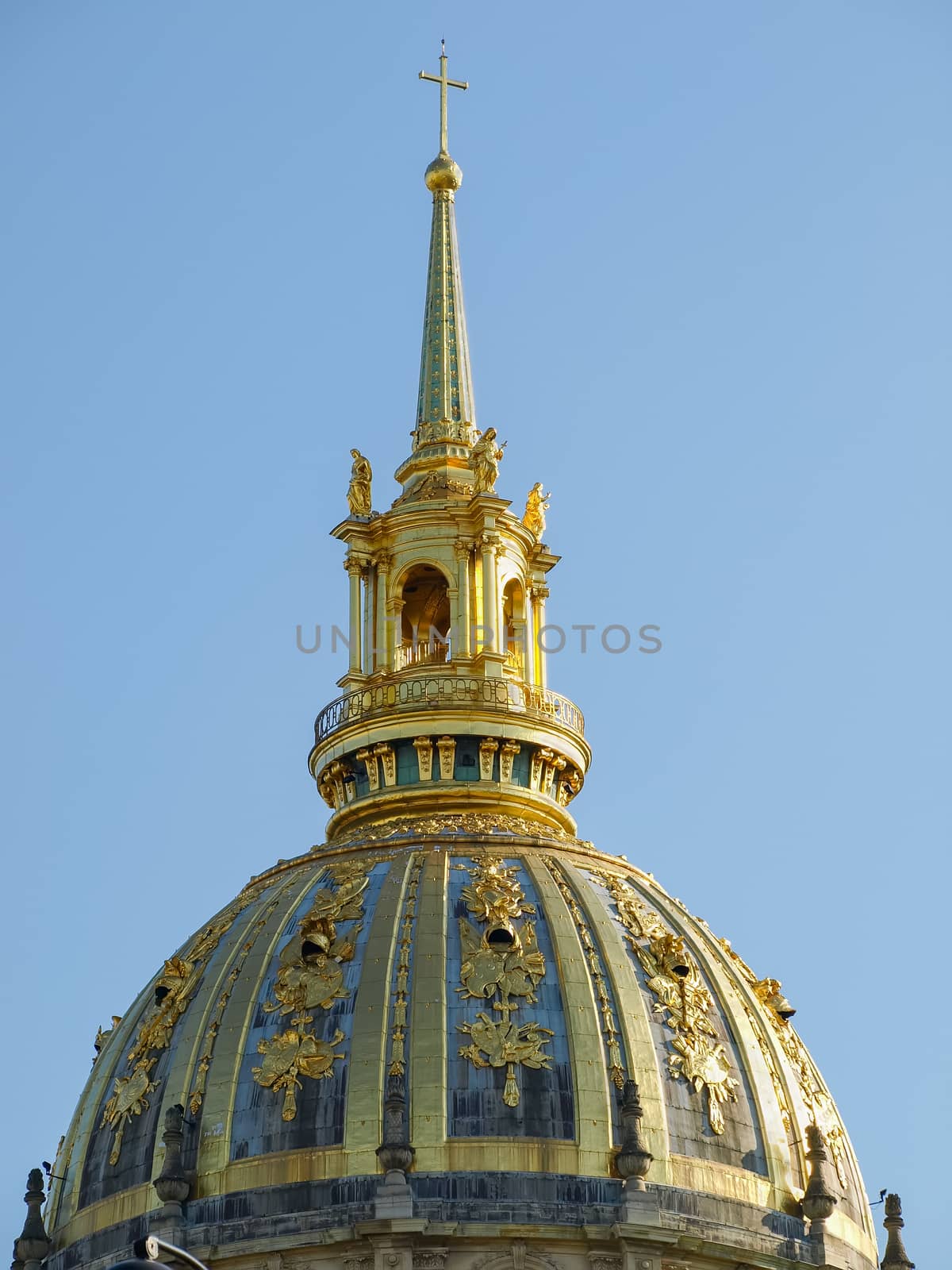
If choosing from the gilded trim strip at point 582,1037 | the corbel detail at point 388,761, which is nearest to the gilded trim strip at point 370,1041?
the gilded trim strip at point 582,1037

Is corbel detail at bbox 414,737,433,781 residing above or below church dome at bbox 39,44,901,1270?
above

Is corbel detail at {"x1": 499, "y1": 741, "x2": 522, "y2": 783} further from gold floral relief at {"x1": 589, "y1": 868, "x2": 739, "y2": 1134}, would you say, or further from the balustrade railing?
gold floral relief at {"x1": 589, "y1": 868, "x2": 739, "y2": 1134}

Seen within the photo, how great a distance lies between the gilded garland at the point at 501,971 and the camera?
66.8 metres

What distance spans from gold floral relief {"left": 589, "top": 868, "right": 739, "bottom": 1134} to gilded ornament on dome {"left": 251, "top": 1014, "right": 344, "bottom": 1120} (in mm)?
8164

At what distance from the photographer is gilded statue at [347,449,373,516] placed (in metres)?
84.9

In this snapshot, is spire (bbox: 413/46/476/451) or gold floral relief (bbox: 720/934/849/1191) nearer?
gold floral relief (bbox: 720/934/849/1191)

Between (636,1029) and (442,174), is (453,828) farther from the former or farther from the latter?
(442,174)

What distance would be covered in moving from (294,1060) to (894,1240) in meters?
16.0

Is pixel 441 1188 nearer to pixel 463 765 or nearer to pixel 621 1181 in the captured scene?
pixel 621 1181

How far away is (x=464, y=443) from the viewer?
88.0 metres

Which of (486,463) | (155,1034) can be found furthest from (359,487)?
(155,1034)

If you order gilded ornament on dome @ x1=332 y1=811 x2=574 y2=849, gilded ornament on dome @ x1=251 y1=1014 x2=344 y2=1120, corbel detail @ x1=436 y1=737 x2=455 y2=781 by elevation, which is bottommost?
gilded ornament on dome @ x1=251 y1=1014 x2=344 y2=1120

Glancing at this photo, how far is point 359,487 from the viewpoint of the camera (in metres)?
85.4

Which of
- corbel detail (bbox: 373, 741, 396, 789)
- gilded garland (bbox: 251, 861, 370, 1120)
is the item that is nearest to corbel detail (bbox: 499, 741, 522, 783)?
corbel detail (bbox: 373, 741, 396, 789)
